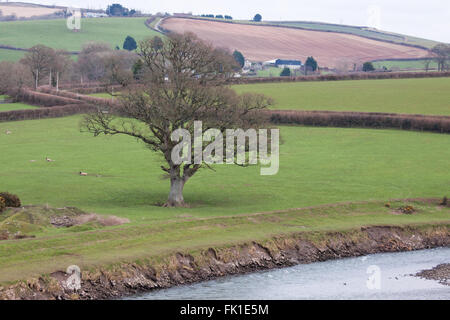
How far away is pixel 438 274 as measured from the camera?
125 ft

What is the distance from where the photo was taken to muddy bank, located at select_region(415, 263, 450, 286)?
122ft

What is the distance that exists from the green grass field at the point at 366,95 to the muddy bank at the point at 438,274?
52.8 meters

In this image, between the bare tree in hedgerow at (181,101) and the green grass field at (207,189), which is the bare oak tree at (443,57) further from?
the bare tree in hedgerow at (181,101)

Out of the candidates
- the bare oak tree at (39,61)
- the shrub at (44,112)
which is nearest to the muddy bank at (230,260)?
the shrub at (44,112)

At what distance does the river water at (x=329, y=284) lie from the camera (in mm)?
34219

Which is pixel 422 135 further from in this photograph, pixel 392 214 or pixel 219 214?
pixel 219 214

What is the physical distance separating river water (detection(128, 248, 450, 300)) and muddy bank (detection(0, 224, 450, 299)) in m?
0.74

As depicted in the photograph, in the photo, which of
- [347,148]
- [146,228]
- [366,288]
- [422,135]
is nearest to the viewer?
[366,288]

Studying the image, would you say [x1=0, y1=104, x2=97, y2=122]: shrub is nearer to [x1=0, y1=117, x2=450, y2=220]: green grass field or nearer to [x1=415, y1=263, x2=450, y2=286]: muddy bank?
[x1=0, y1=117, x2=450, y2=220]: green grass field

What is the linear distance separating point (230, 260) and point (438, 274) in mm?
11710

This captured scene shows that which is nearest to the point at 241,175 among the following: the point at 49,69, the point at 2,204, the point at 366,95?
the point at 2,204
